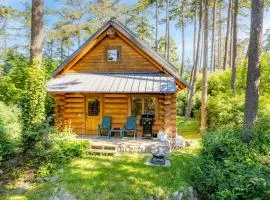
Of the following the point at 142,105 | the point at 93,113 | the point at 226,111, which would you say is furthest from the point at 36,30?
the point at 226,111

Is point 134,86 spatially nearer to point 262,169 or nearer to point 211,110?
point 211,110

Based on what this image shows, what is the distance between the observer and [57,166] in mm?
10375

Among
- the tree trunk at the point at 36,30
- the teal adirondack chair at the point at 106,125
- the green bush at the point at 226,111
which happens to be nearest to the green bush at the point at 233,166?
the green bush at the point at 226,111

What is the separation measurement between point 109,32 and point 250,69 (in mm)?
8246

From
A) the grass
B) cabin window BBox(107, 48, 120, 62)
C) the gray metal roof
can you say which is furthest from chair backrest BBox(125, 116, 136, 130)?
cabin window BBox(107, 48, 120, 62)

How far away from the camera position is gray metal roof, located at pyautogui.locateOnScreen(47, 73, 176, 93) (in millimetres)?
14070

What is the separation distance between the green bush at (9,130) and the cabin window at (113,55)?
7094 millimetres

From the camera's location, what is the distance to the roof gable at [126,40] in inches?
612

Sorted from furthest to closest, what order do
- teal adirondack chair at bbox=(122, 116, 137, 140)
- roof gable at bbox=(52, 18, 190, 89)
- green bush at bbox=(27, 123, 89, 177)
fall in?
roof gable at bbox=(52, 18, 190, 89) → teal adirondack chair at bbox=(122, 116, 137, 140) → green bush at bbox=(27, 123, 89, 177)

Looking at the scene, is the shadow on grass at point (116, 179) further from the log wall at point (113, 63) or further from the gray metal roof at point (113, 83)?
the log wall at point (113, 63)

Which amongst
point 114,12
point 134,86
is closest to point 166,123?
point 134,86

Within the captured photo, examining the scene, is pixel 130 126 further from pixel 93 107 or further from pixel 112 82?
pixel 93 107

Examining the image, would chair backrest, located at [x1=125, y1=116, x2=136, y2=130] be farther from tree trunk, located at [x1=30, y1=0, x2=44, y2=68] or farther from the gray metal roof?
tree trunk, located at [x1=30, y1=0, x2=44, y2=68]

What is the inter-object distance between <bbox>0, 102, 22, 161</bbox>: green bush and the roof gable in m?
6.25
